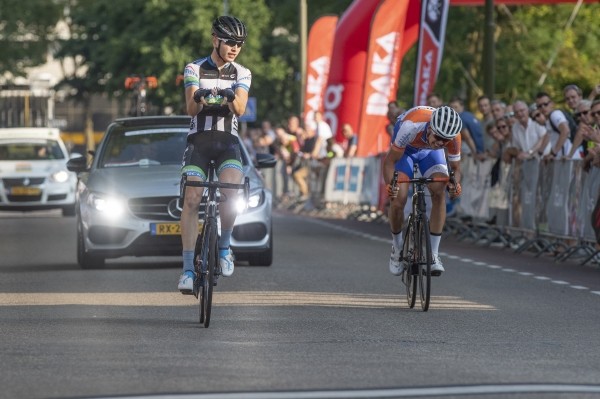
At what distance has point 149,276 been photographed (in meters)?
18.2

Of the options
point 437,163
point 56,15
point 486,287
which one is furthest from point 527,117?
point 56,15

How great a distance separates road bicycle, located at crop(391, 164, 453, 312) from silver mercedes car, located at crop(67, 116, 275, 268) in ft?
11.7

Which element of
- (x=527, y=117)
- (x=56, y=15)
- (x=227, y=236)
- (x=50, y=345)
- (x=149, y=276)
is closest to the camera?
(x=50, y=345)

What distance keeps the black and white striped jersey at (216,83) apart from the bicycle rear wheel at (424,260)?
6.68ft

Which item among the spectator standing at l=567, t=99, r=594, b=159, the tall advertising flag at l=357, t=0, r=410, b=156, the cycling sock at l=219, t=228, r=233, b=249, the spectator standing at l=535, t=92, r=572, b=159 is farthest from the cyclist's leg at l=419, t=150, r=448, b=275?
the tall advertising flag at l=357, t=0, r=410, b=156

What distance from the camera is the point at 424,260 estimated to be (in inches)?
559

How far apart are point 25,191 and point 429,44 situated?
874cm

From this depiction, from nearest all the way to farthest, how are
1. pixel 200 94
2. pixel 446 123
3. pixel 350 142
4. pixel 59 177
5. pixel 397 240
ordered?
pixel 200 94 < pixel 446 123 < pixel 397 240 < pixel 59 177 < pixel 350 142

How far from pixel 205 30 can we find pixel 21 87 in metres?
20.8

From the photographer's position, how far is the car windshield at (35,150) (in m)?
36.5

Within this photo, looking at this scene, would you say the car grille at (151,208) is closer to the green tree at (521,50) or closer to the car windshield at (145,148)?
the car windshield at (145,148)

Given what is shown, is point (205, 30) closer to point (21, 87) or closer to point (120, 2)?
point (120, 2)

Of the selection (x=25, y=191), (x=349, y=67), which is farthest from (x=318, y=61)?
(x=25, y=191)

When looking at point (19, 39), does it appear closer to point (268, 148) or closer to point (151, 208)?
point (268, 148)
